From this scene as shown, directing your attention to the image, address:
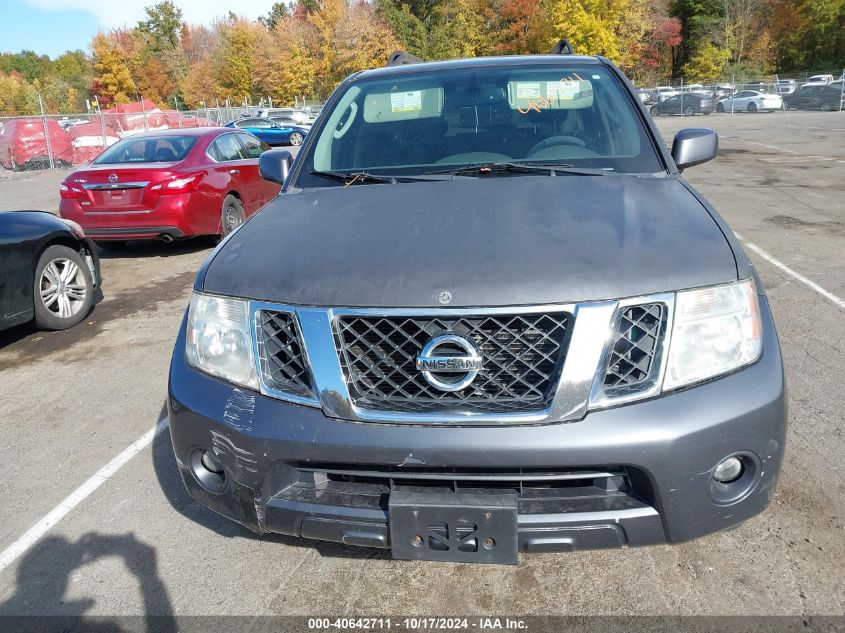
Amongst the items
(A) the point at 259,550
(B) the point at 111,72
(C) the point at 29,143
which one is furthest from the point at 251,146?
(B) the point at 111,72

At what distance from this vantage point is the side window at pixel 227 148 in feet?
30.3

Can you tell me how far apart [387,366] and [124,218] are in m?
7.14

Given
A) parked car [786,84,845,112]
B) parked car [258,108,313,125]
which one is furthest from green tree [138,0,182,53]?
parked car [786,84,845,112]

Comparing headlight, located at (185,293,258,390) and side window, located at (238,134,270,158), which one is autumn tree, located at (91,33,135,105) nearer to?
side window, located at (238,134,270,158)

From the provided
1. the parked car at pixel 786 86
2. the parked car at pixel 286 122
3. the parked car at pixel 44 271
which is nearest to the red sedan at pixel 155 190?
the parked car at pixel 44 271

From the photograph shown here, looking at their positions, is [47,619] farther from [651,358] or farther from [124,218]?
[124,218]

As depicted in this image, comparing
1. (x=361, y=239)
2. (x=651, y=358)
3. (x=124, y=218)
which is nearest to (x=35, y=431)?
(x=361, y=239)

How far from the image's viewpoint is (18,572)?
8.91 ft

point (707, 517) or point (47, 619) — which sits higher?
point (707, 517)

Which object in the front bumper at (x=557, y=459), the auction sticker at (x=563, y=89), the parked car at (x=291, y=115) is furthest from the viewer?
the parked car at (x=291, y=115)

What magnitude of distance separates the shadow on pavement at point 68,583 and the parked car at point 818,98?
45346 mm

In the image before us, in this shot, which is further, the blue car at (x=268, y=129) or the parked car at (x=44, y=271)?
the blue car at (x=268, y=129)

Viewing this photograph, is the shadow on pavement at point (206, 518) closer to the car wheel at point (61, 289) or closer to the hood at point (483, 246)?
the hood at point (483, 246)

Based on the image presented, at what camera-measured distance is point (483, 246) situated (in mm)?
2277
